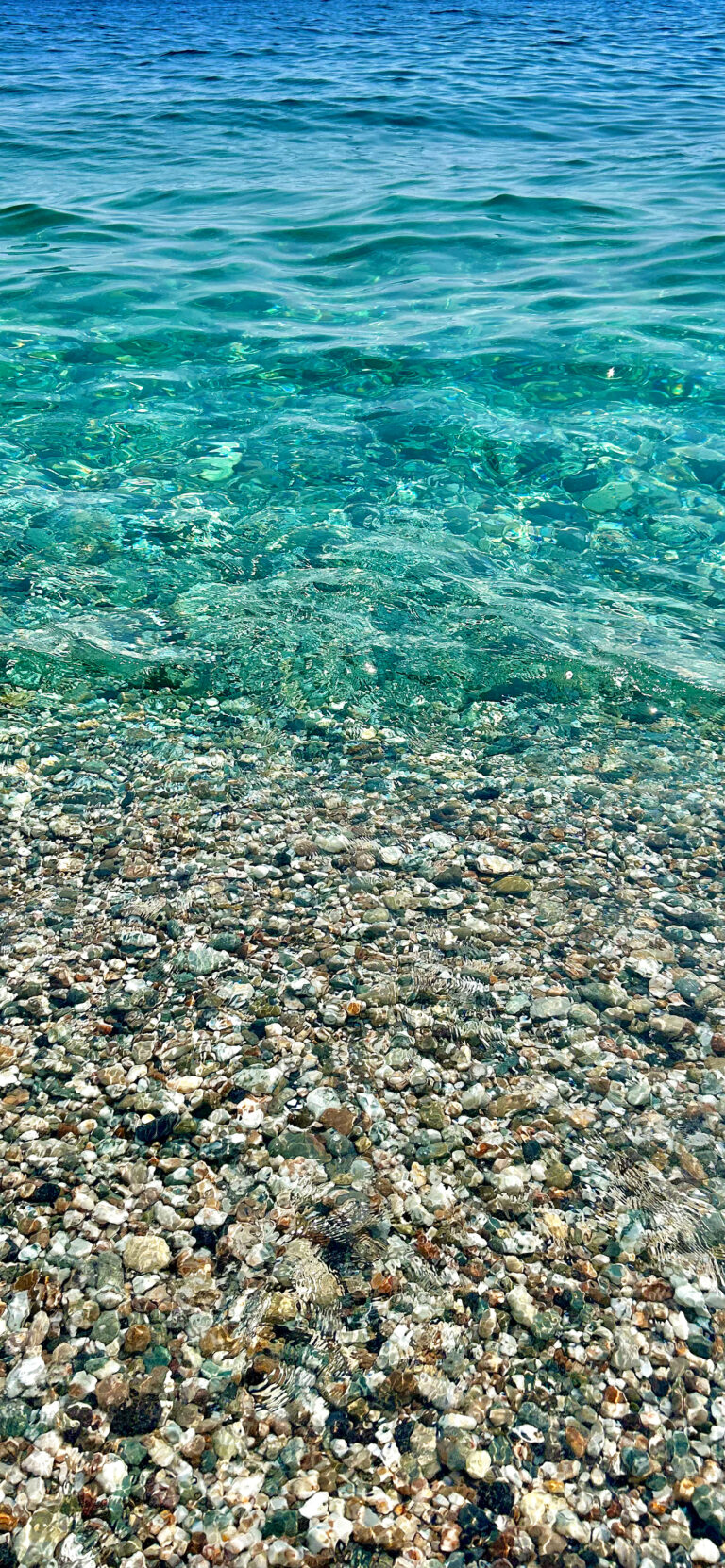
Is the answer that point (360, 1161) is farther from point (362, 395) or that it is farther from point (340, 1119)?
point (362, 395)

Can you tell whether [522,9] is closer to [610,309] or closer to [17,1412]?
[610,309]

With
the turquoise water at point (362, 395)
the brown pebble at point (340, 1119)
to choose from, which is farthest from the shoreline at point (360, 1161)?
the turquoise water at point (362, 395)

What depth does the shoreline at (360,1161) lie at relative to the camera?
2199mm

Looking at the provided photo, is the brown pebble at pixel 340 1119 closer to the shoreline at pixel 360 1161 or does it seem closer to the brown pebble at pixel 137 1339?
the shoreline at pixel 360 1161

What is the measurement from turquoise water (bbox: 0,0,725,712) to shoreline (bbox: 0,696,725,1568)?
3.63ft

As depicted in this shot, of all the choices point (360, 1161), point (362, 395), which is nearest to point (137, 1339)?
point (360, 1161)

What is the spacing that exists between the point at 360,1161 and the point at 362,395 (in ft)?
20.3

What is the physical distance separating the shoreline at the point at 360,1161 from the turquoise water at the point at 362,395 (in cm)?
111

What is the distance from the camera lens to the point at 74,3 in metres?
25.5

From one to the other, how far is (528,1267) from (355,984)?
100 centimetres

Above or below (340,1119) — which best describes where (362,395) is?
above

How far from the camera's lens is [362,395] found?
25.8 ft

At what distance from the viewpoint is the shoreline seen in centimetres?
220

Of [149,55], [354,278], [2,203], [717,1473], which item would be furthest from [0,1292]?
[149,55]
